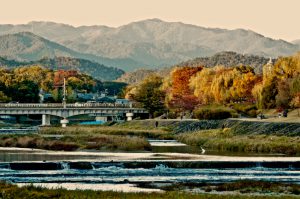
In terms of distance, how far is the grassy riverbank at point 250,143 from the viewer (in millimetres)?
66188

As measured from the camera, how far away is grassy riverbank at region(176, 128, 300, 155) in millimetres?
66188

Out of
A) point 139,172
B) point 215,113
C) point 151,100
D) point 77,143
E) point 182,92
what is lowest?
point 139,172

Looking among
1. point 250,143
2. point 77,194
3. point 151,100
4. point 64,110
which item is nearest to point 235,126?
point 250,143

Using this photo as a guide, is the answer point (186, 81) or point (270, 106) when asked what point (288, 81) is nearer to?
point (270, 106)

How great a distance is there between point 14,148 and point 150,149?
12.5 metres

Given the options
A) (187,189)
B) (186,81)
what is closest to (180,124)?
(186,81)

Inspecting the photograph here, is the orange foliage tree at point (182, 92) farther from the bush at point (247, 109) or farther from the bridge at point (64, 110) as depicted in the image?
the bush at point (247, 109)

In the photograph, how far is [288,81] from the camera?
110 metres

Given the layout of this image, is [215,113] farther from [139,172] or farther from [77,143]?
[139,172]

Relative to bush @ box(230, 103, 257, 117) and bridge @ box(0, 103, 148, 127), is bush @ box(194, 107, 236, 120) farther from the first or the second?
bridge @ box(0, 103, 148, 127)

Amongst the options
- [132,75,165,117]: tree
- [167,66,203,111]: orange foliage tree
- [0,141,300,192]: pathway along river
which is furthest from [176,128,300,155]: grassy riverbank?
[132,75,165,117]: tree

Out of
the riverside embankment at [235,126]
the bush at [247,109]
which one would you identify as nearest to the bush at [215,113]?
the riverside embankment at [235,126]

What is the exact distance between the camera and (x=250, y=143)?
69.2 m

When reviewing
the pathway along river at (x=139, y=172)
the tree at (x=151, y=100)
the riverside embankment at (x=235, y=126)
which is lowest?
the pathway along river at (x=139, y=172)
